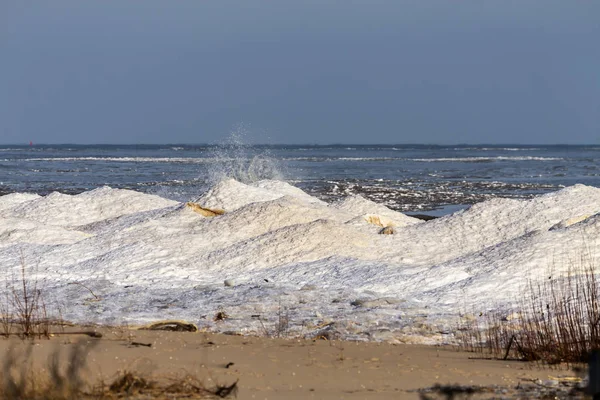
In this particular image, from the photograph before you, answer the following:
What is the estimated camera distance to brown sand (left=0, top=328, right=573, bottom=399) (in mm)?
4152

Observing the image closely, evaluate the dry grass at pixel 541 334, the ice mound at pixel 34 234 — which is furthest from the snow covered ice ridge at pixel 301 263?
the dry grass at pixel 541 334

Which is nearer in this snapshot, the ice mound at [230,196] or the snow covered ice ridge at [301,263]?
the snow covered ice ridge at [301,263]

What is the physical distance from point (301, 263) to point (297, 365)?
454 cm

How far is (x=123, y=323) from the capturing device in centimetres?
664

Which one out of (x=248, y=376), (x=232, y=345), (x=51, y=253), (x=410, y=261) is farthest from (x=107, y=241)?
(x=248, y=376)

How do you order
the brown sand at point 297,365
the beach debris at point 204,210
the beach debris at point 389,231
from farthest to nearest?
the beach debris at point 204,210
the beach debris at point 389,231
the brown sand at point 297,365

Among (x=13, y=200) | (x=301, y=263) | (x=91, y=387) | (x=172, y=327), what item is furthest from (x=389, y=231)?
(x=13, y=200)

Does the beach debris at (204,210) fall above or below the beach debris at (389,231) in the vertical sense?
above

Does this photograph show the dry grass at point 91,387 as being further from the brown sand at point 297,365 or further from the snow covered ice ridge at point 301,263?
the snow covered ice ridge at point 301,263

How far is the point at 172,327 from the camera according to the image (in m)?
6.23

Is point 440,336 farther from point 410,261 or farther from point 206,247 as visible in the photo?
point 206,247

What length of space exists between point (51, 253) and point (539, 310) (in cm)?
579

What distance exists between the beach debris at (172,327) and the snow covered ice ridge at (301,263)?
1.10 ft

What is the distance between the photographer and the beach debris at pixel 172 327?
6.18m
